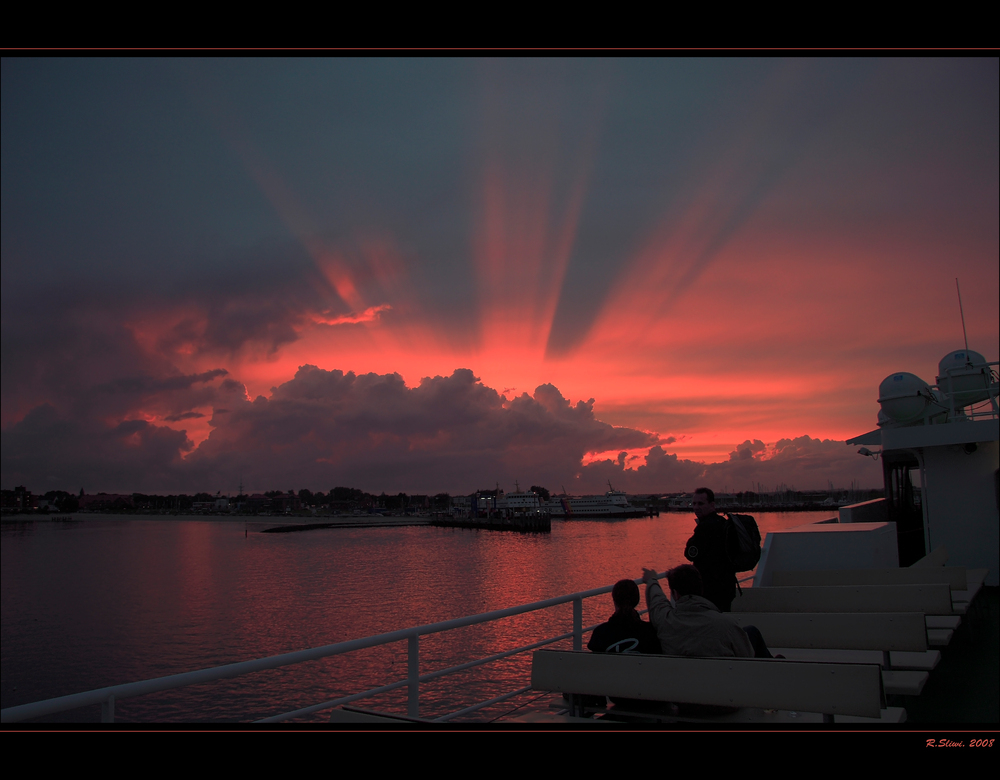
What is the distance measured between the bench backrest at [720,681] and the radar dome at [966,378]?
13012 mm

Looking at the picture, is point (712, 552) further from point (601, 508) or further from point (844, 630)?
point (601, 508)

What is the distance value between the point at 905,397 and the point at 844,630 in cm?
1127

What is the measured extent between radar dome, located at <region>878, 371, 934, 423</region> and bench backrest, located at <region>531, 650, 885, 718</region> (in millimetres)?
13259

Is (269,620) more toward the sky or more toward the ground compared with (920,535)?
more toward the ground

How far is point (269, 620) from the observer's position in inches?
1222

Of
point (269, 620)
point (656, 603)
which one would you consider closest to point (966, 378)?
point (656, 603)

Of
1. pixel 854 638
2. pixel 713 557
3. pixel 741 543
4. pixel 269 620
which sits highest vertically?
pixel 741 543

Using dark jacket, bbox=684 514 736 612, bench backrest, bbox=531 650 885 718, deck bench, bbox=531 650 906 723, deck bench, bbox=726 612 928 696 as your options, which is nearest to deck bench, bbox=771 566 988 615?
deck bench, bbox=726 612 928 696

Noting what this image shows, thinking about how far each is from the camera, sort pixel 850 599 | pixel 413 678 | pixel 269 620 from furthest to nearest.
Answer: pixel 269 620 → pixel 850 599 → pixel 413 678
